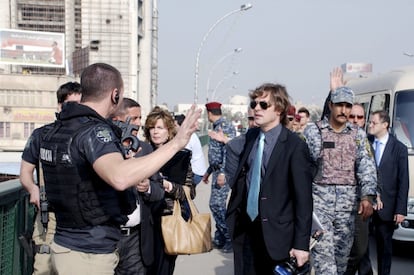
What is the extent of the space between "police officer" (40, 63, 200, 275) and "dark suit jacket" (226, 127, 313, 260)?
1.22 metres

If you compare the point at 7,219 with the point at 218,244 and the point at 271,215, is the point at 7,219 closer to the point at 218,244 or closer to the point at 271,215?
the point at 271,215

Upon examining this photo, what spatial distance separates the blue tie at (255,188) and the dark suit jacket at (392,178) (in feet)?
8.53

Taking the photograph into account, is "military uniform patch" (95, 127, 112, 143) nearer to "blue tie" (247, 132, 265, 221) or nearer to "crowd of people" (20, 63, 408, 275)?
"crowd of people" (20, 63, 408, 275)

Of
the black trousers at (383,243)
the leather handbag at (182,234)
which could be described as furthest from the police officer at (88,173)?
the black trousers at (383,243)

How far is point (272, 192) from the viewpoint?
4.05m

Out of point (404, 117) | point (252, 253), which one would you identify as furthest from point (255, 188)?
point (404, 117)

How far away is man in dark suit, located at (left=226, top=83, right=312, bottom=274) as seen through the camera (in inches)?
158

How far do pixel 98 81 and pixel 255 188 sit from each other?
157 cm

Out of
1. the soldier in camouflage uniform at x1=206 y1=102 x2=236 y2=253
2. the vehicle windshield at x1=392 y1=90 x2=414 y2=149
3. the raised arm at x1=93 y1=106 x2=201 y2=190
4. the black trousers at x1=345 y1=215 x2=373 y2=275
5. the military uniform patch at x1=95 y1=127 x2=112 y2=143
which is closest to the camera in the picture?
the raised arm at x1=93 y1=106 x2=201 y2=190

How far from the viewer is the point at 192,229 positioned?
4.77 m

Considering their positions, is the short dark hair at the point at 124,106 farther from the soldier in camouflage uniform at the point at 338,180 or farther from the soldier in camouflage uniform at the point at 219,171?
the soldier in camouflage uniform at the point at 219,171

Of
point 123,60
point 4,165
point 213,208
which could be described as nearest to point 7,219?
point 4,165

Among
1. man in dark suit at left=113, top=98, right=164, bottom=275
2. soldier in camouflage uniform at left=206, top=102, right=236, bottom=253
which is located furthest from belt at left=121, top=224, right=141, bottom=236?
soldier in camouflage uniform at left=206, top=102, right=236, bottom=253

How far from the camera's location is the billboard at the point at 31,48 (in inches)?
2608
